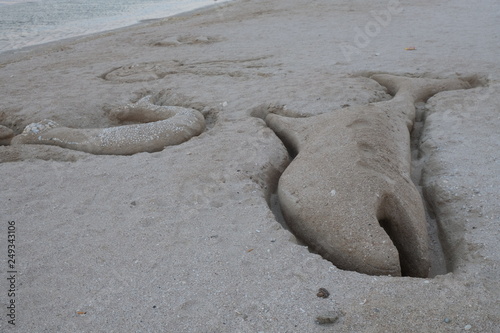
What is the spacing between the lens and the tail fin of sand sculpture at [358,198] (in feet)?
7.84

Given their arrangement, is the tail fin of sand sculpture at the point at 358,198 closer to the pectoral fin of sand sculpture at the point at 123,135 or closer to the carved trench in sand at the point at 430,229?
the carved trench in sand at the point at 430,229

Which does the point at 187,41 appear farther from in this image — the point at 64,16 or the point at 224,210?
the point at 64,16

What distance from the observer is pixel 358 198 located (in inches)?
102

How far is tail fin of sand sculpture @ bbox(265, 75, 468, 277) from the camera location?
239 cm

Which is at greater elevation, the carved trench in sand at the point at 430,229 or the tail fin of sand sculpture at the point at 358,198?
the tail fin of sand sculpture at the point at 358,198

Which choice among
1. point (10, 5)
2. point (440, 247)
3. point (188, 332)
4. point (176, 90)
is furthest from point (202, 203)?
point (10, 5)

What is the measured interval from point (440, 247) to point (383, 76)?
3.08 metres

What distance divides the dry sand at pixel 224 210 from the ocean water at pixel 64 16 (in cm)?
523

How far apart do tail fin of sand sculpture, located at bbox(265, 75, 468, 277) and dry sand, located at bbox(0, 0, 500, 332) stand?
155mm

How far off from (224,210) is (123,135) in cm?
162

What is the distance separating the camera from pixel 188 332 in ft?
6.29

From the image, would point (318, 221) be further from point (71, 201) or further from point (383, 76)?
point (383, 76)

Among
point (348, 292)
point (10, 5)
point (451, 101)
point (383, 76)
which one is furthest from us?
point (10, 5)

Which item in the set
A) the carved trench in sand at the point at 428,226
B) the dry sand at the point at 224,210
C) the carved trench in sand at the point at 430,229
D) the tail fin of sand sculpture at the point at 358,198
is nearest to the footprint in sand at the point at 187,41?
the dry sand at the point at 224,210
